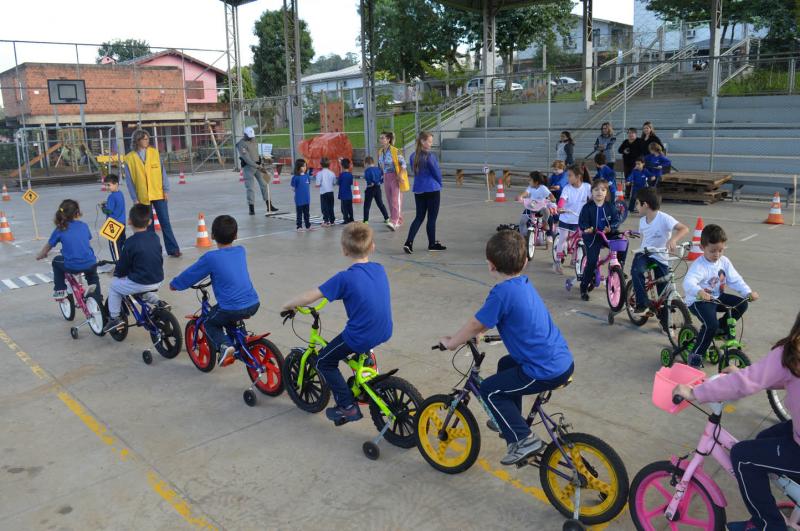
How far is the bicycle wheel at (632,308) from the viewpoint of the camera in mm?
6824

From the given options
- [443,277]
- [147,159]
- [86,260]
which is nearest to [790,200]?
[443,277]

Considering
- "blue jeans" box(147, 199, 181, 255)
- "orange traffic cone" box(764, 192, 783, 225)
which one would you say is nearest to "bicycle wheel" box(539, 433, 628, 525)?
"blue jeans" box(147, 199, 181, 255)

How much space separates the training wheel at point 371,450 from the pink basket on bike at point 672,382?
6.36ft

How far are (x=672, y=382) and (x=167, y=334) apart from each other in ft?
15.6

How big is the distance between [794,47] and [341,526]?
102 feet

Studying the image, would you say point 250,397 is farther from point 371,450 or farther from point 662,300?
point 662,300

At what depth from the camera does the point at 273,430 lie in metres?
4.80

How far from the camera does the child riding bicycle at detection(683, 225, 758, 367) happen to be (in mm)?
5004

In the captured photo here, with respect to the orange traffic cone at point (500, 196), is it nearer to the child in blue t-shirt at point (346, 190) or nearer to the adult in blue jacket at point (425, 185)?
the child in blue t-shirt at point (346, 190)

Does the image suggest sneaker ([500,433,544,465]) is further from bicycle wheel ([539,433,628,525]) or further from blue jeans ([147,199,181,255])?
blue jeans ([147,199,181,255])

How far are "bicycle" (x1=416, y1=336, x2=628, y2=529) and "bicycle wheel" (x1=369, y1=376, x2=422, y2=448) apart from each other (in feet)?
0.47

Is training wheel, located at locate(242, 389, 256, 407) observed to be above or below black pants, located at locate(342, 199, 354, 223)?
below

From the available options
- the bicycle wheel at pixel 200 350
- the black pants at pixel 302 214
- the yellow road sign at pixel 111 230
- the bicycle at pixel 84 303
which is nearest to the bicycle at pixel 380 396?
the bicycle wheel at pixel 200 350

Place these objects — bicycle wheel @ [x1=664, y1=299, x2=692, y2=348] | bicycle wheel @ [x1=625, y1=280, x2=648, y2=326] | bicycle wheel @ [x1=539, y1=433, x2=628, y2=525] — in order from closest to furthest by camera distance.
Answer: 1. bicycle wheel @ [x1=539, y1=433, x2=628, y2=525]
2. bicycle wheel @ [x1=664, y1=299, x2=692, y2=348]
3. bicycle wheel @ [x1=625, y1=280, x2=648, y2=326]
